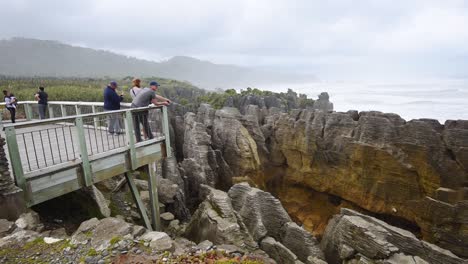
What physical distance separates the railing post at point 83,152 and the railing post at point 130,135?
133cm

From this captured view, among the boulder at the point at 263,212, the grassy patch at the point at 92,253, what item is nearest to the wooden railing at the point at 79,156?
the grassy patch at the point at 92,253

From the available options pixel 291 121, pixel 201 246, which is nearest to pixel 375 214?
pixel 291 121

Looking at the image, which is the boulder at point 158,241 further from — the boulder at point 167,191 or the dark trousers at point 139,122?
the boulder at point 167,191

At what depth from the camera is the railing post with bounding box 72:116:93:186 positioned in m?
7.04

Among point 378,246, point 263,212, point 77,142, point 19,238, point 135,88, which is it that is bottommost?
point 263,212

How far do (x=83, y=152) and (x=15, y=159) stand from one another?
4.65 ft

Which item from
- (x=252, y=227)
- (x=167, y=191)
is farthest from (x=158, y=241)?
(x=167, y=191)

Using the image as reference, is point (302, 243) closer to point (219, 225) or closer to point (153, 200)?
point (219, 225)

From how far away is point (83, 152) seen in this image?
23.9 ft

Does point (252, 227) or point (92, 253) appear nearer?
point (92, 253)

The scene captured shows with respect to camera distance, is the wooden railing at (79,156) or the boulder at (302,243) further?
the boulder at (302,243)

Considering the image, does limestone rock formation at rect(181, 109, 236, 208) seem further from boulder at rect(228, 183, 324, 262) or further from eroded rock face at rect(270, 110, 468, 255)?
boulder at rect(228, 183, 324, 262)

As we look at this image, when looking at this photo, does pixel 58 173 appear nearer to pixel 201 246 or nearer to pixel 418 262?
pixel 201 246

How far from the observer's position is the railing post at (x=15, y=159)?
6039 millimetres
